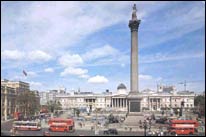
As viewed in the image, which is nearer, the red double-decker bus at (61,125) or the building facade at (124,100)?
the red double-decker bus at (61,125)

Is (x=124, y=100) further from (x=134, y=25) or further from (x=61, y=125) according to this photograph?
(x=61, y=125)

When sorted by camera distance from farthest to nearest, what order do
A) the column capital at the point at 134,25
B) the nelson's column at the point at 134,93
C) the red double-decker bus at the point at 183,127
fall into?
the column capital at the point at 134,25, the nelson's column at the point at 134,93, the red double-decker bus at the point at 183,127

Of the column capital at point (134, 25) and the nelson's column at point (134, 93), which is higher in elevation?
the column capital at point (134, 25)

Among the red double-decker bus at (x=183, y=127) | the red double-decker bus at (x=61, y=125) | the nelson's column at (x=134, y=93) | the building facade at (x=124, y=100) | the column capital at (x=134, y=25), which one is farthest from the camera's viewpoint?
the building facade at (x=124, y=100)

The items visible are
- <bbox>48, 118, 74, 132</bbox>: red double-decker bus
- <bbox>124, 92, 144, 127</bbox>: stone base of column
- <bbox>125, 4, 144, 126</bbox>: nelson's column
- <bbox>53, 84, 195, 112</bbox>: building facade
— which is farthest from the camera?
<bbox>53, 84, 195, 112</bbox>: building facade

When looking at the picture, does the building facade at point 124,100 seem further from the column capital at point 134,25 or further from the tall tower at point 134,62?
the column capital at point 134,25

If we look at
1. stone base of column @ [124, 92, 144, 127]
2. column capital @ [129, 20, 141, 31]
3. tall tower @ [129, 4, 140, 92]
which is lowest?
stone base of column @ [124, 92, 144, 127]

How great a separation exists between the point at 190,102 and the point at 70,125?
123m

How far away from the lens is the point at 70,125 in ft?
204

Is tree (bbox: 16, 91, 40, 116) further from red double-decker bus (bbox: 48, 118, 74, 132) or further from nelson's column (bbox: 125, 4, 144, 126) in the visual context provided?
red double-decker bus (bbox: 48, 118, 74, 132)

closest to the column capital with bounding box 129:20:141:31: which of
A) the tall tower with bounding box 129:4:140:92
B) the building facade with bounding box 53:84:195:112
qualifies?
the tall tower with bounding box 129:4:140:92

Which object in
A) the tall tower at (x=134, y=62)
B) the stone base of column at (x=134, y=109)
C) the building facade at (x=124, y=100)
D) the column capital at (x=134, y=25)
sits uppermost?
the column capital at (x=134, y=25)

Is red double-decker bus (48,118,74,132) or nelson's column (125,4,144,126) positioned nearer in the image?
red double-decker bus (48,118,74,132)

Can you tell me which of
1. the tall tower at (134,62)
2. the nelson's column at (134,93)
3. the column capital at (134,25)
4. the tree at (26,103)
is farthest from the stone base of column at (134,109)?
the tree at (26,103)
